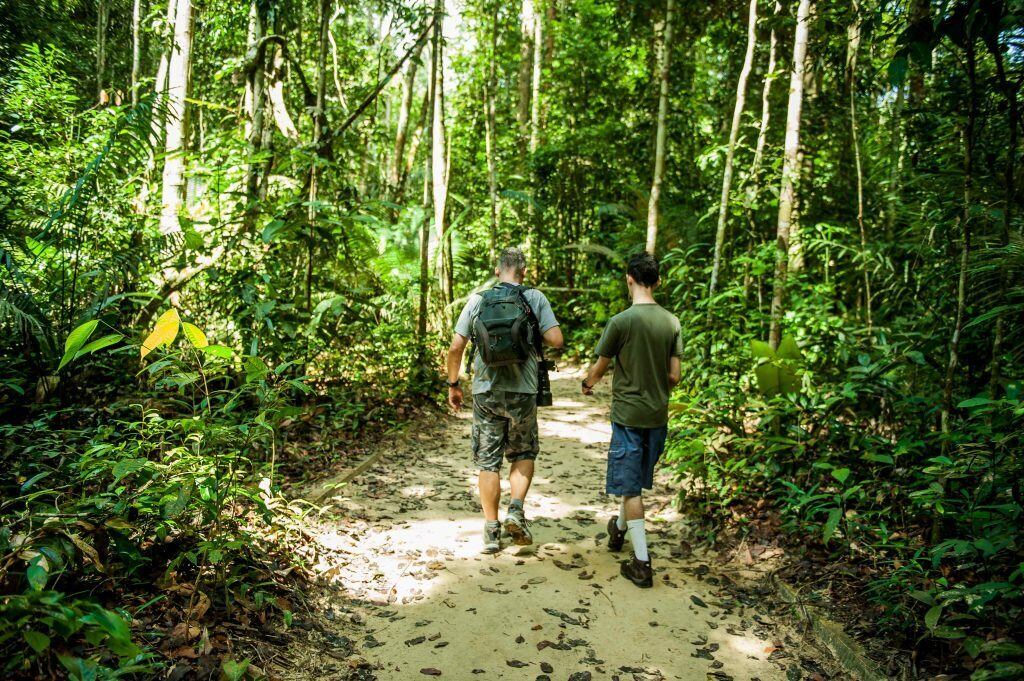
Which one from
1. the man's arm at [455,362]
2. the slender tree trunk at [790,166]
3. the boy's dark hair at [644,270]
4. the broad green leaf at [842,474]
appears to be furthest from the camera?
Answer: the slender tree trunk at [790,166]

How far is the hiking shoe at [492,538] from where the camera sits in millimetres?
A: 4539

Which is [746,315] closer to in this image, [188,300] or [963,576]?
[963,576]

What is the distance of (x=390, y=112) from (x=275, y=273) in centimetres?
2518

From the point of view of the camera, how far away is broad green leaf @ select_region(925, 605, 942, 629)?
2867 mm

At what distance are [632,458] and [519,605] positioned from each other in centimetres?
122

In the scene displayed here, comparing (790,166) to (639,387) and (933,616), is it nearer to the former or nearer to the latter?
(639,387)

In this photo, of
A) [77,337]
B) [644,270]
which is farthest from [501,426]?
[77,337]

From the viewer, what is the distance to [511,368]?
14.8 ft

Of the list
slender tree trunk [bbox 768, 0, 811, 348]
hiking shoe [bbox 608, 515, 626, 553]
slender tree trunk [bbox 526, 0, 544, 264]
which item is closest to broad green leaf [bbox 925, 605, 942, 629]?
hiking shoe [bbox 608, 515, 626, 553]

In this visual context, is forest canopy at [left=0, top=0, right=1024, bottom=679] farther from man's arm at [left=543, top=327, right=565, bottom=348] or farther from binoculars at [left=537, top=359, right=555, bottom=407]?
man's arm at [left=543, top=327, right=565, bottom=348]

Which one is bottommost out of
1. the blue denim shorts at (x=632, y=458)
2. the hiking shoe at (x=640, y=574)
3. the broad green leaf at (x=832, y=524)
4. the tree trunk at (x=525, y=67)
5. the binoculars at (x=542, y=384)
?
the hiking shoe at (x=640, y=574)

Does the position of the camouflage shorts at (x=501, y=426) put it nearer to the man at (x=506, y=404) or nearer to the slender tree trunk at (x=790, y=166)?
the man at (x=506, y=404)

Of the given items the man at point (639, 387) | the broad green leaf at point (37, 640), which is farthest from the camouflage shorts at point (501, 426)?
the broad green leaf at point (37, 640)

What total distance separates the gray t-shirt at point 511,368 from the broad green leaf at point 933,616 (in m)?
2.62
